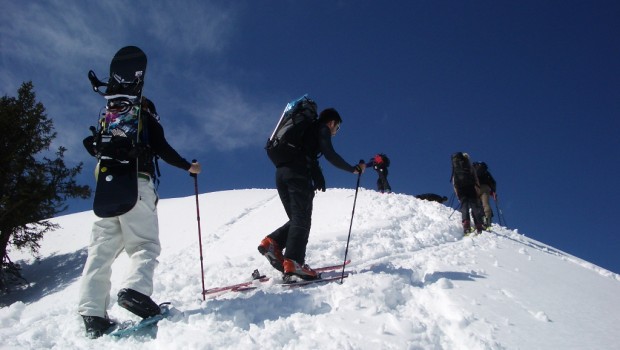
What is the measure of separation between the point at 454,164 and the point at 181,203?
1117 centimetres

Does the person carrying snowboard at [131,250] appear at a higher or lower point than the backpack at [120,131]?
lower

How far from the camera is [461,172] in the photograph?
31.8 feet

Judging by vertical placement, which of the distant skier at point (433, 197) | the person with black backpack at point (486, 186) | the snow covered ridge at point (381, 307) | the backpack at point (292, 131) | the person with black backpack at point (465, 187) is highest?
the distant skier at point (433, 197)

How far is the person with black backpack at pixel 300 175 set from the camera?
477cm

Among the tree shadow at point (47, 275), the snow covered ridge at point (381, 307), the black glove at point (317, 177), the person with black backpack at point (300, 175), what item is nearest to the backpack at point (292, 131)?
the person with black backpack at point (300, 175)

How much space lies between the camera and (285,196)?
5156 mm

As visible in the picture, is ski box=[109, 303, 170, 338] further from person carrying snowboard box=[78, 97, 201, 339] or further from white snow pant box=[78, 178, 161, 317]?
white snow pant box=[78, 178, 161, 317]

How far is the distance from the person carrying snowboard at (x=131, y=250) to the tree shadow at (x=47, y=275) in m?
8.47

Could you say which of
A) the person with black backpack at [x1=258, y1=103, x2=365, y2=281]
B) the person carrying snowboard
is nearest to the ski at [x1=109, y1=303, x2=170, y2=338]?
the person carrying snowboard

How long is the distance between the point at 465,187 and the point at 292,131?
614 cm

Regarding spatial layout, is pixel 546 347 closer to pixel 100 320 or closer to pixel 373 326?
pixel 373 326

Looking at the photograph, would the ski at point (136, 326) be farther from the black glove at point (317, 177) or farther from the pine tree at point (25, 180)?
the pine tree at point (25, 180)

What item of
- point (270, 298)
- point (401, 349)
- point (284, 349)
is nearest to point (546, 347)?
point (401, 349)

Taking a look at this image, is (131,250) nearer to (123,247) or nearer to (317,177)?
(123,247)
